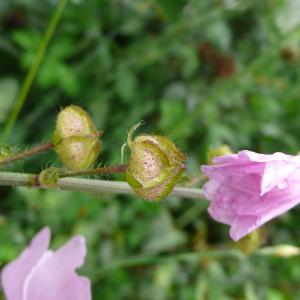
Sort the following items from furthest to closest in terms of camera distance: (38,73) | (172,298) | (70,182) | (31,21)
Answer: (172,298) → (31,21) → (38,73) → (70,182)

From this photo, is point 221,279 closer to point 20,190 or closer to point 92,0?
point 20,190

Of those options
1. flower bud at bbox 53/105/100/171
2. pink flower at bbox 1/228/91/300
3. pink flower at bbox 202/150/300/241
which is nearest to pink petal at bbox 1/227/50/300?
pink flower at bbox 1/228/91/300

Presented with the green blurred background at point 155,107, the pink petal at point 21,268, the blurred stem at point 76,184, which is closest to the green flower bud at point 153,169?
the blurred stem at point 76,184

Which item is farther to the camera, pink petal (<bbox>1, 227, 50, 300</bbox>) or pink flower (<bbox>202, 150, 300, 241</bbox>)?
pink petal (<bbox>1, 227, 50, 300</bbox>)

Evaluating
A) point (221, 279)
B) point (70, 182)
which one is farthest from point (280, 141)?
point (70, 182)

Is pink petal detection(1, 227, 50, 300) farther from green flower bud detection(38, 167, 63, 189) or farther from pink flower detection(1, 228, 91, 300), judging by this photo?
green flower bud detection(38, 167, 63, 189)
